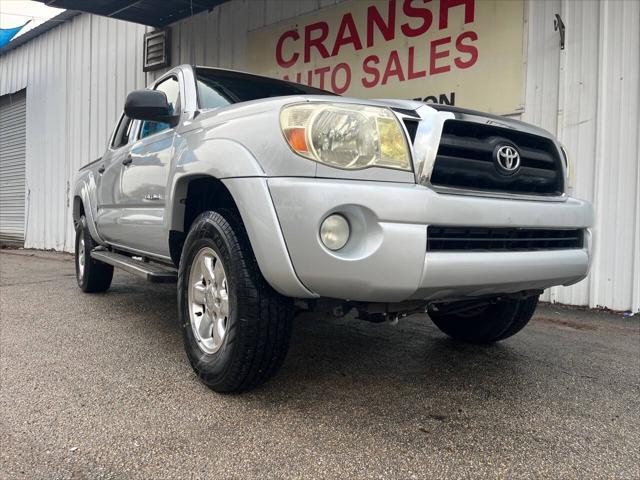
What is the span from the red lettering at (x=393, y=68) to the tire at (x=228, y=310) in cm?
424

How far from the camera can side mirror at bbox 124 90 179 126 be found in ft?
9.88

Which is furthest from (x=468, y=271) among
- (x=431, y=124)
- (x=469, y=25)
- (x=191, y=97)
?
(x=469, y=25)

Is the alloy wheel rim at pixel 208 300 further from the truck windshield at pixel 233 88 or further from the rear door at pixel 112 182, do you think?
the rear door at pixel 112 182

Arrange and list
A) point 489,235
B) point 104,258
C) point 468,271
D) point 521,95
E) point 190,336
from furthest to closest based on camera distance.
Result: point 521,95
point 104,258
point 190,336
point 489,235
point 468,271

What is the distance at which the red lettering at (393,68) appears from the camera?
609 cm

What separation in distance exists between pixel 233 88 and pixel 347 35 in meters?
3.74

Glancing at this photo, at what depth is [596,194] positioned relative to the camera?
4.83 m

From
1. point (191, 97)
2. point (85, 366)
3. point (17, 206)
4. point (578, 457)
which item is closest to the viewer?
point (578, 457)

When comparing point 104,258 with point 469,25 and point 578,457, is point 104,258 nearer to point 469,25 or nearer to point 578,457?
point 578,457

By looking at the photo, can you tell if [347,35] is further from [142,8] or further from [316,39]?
[142,8]

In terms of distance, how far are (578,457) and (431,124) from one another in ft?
4.65

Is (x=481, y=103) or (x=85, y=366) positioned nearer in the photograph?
(x=85, y=366)

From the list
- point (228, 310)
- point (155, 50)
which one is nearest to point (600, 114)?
point (228, 310)

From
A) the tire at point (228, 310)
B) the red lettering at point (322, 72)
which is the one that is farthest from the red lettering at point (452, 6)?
the tire at point (228, 310)
